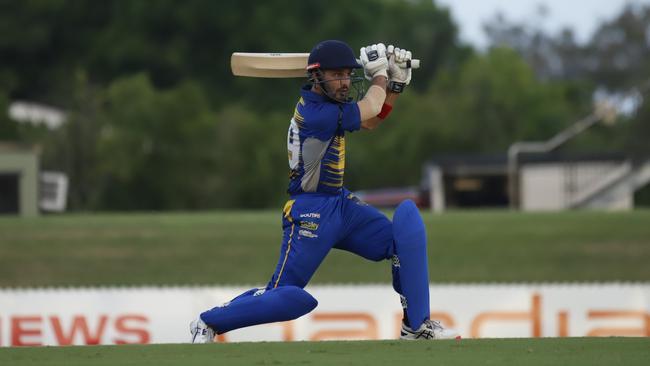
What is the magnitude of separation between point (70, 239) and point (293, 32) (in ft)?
109

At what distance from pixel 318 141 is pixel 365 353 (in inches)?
49.3

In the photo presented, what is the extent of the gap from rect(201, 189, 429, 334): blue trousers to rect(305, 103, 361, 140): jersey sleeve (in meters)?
0.37

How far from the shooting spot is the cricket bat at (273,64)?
7.43 m

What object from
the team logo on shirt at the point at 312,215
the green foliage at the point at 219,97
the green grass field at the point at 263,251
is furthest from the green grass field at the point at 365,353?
the green foliage at the point at 219,97

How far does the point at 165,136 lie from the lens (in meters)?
37.6

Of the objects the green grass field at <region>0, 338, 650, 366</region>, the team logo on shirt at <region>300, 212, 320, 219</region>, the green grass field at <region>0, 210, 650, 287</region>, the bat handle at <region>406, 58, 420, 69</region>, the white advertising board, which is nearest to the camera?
the green grass field at <region>0, 338, 650, 366</region>

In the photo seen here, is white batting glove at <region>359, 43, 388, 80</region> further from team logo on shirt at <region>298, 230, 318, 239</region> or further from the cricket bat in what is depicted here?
team logo on shirt at <region>298, 230, 318, 239</region>

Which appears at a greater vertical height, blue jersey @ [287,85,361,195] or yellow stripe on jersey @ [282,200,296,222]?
blue jersey @ [287,85,361,195]

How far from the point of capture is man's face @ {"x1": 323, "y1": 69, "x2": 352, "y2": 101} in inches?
281

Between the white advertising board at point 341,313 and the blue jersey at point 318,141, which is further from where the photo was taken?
the white advertising board at point 341,313

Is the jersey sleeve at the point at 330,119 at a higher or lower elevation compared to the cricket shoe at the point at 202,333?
higher

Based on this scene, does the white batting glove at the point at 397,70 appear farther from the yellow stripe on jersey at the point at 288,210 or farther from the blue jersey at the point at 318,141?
the yellow stripe on jersey at the point at 288,210

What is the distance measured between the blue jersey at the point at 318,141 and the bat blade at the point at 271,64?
0.21 m

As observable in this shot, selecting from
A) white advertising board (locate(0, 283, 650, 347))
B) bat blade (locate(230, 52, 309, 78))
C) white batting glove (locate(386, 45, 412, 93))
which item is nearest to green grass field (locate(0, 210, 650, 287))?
white advertising board (locate(0, 283, 650, 347))
